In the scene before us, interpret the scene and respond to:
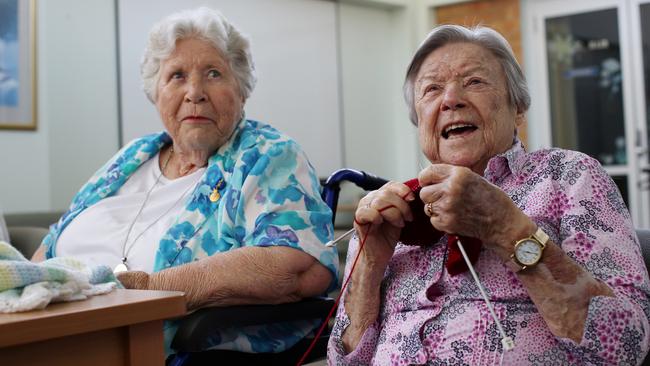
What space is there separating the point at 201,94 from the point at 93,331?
3.39 feet

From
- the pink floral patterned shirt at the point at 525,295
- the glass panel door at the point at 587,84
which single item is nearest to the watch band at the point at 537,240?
the pink floral patterned shirt at the point at 525,295

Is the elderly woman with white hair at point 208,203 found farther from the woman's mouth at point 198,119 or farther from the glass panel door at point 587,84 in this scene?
the glass panel door at point 587,84

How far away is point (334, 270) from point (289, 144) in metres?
0.33

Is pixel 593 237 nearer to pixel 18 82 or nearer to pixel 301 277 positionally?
pixel 301 277

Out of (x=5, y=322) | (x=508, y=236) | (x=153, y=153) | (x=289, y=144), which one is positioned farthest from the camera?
(x=153, y=153)

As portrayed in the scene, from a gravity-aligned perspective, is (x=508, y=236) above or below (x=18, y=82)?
below

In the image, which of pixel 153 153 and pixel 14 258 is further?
pixel 153 153

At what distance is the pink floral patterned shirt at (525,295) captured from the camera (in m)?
1.22

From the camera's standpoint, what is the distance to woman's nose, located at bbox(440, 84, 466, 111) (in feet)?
4.98

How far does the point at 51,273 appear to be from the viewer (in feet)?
3.64

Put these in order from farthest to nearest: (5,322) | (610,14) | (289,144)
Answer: (610,14)
(289,144)
(5,322)

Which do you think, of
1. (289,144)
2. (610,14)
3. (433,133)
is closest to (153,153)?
(289,144)

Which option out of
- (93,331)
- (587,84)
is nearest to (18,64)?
(93,331)

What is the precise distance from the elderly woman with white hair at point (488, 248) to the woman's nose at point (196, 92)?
0.60 meters
